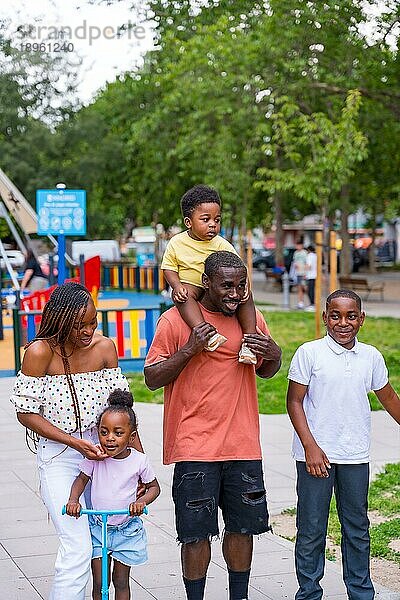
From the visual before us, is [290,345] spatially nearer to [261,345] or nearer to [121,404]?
[261,345]

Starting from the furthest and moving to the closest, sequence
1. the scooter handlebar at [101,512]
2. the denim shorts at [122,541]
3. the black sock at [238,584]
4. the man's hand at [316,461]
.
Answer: the black sock at [238,584], the man's hand at [316,461], the denim shorts at [122,541], the scooter handlebar at [101,512]

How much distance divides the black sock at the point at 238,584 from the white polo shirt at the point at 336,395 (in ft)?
1.98

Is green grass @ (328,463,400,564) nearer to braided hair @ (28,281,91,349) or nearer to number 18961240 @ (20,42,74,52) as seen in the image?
braided hair @ (28,281,91,349)

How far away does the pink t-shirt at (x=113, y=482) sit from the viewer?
4.25 m

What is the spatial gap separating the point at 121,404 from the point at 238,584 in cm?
106

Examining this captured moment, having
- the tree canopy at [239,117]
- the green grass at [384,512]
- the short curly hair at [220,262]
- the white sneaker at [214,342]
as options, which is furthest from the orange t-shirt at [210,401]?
the tree canopy at [239,117]

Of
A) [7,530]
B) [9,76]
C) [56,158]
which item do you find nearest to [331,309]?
[7,530]

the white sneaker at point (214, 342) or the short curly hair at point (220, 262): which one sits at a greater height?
the short curly hair at point (220, 262)

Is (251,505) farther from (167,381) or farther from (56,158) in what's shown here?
(56,158)

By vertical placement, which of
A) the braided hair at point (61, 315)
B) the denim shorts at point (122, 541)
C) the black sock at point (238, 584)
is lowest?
the black sock at point (238, 584)

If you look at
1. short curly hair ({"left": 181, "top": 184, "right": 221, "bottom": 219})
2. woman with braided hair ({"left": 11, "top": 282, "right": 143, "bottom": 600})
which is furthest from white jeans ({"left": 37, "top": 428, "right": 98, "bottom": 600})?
short curly hair ({"left": 181, "top": 184, "right": 221, "bottom": 219})

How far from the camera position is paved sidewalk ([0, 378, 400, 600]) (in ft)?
17.1

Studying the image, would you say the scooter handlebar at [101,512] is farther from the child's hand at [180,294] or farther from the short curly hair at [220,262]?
the short curly hair at [220,262]

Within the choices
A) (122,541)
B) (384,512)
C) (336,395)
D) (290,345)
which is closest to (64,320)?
(122,541)
